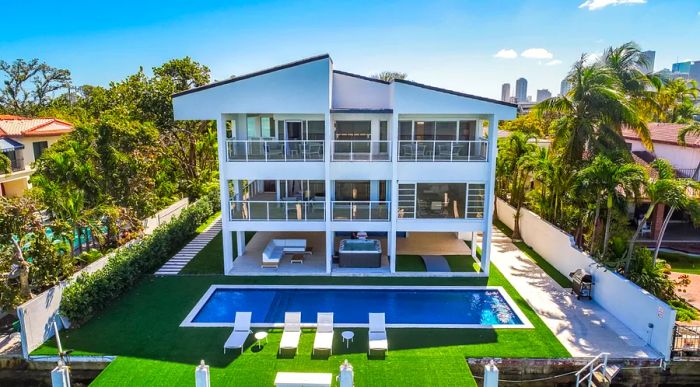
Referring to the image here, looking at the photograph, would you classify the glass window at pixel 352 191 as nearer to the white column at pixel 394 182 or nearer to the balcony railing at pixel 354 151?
the balcony railing at pixel 354 151

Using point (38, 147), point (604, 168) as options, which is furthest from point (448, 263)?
point (38, 147)

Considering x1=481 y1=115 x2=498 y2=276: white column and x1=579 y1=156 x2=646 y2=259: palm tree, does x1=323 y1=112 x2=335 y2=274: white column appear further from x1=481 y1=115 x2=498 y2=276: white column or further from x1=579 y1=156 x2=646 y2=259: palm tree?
x1=579 y1=156 x2=646 y2=259: palm tree

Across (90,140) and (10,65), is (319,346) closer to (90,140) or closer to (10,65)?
(90,140)

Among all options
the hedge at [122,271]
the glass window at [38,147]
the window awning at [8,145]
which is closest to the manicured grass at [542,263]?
the hedge at [122,271]

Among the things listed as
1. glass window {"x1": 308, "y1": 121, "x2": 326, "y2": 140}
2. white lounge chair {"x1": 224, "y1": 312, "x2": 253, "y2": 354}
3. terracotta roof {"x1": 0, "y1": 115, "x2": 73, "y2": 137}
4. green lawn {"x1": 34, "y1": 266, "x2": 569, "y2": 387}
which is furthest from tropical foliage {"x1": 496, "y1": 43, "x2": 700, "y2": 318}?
terracotta roof {"x1": 0, "y1": 115, "x2": 73, "y2": 137}

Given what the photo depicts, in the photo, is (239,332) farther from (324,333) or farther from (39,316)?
(39,316)

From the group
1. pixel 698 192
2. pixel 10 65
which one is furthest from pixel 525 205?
pixel 10 65
